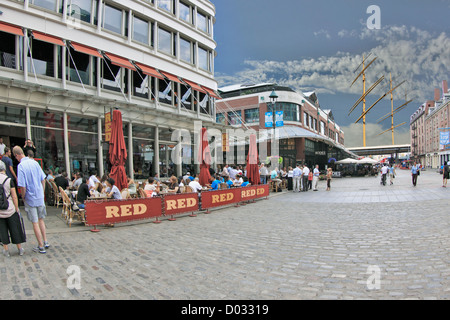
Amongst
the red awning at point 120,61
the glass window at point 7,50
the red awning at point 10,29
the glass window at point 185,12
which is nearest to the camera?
the red awning at point 10,29

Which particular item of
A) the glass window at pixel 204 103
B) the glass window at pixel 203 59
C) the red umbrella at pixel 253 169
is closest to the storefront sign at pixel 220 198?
the red umbrella at pixel 253 169

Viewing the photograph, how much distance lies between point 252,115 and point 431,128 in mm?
64828

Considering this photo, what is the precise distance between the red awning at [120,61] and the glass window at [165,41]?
376 cm

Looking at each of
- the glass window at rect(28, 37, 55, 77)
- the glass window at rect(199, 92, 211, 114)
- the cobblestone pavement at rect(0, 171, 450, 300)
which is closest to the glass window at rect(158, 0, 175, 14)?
the glass window at rect(199, 92, 211, 114)

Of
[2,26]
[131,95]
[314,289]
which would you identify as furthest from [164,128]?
[314,289]

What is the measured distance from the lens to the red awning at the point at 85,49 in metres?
14.0

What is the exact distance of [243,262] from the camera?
4809 mm

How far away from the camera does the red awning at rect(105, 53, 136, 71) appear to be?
50.2 feet

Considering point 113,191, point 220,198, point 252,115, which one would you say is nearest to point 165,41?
point 220,198

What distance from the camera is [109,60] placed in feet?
52.0

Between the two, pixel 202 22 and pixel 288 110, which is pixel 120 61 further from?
pixel 288 110

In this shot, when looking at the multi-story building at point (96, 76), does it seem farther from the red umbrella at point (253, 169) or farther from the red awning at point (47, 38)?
the red umbrella at point (253, 169)

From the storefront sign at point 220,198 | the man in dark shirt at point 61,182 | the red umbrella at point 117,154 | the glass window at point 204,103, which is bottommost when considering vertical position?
the storefront sign at point 220,198
